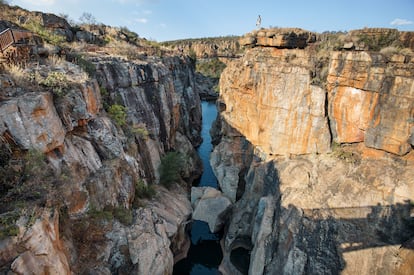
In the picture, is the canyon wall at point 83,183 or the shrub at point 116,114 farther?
the shrub at point 116,114

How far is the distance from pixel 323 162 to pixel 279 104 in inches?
158

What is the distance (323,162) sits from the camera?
11922 millimetres

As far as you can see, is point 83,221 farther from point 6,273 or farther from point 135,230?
point 6,273

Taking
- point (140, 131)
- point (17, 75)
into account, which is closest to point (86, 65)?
point (140, 131)

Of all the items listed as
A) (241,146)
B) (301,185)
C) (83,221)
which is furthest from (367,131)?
(83,221)

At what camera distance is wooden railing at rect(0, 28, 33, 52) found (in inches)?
379

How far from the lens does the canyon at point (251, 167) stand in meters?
7.89

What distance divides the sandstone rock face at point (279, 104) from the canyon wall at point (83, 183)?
6.73 meters

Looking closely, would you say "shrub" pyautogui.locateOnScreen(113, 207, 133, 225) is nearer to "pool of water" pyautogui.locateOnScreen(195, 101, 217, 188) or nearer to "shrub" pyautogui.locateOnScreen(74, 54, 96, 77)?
"shrub" pyautogui.locateOnScreen(74, 54, 96, 77)

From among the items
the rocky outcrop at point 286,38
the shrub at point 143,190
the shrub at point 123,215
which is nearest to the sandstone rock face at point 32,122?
the shrub at point 123,215

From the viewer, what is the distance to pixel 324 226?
33.7ft

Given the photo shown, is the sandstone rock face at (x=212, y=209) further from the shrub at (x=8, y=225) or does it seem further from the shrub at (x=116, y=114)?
the shrub at (x=8, y=225)

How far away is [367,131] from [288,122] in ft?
12.6

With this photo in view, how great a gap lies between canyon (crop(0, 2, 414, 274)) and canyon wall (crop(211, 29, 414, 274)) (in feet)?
0.17
